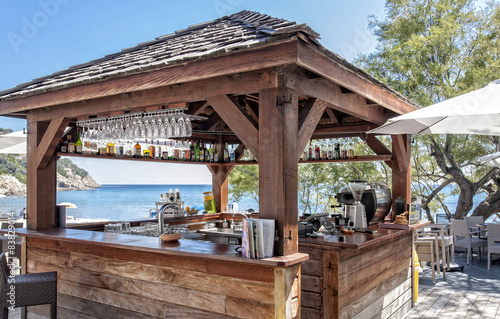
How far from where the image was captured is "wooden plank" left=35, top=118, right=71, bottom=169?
4270 millimetres

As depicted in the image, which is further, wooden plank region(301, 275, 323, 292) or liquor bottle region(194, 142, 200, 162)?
liquor bottle region(194, 142, 200, 162)

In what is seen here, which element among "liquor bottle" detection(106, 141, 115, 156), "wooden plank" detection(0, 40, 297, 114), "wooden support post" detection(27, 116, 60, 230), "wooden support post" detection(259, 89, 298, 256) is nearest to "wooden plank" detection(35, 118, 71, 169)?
"wooden support post" detection(27, 116, 60, 230)

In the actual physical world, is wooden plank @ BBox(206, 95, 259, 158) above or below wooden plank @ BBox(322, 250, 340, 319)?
above

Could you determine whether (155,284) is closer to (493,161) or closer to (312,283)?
(312,283)

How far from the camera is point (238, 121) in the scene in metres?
3.01

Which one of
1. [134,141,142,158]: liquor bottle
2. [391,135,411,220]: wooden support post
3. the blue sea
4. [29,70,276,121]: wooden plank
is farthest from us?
the blue sea

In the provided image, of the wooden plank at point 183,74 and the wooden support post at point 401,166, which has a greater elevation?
the wooden plank at point 183,74

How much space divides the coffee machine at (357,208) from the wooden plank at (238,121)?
1937 mm

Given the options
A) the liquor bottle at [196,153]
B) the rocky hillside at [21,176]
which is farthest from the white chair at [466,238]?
the rocky hillside at [21,176]

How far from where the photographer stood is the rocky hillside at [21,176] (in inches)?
1348

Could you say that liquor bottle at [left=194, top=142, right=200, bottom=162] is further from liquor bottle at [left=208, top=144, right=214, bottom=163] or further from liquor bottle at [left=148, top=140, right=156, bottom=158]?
Answer: liquor bottle at [left=148, top=140, right=156, bottom=158]

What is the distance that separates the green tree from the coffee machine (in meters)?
6.46

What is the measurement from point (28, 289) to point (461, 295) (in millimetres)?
5437

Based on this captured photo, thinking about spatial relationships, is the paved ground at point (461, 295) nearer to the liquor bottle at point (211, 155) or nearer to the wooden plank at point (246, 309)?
the wooden plank at point (246, 309)
